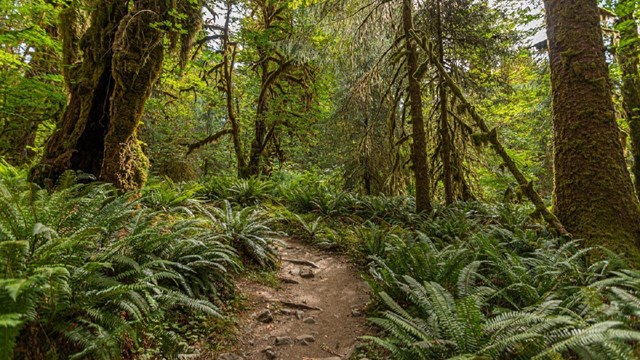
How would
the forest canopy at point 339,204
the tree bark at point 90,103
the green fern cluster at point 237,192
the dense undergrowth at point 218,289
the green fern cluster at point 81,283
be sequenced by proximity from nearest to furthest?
the green fern cluster at point 81,283
the dense undergrowth at point 218,289
the forest canopy at point 339,204
the tree bark at point 90,103
the green fern cluster at point 237,192

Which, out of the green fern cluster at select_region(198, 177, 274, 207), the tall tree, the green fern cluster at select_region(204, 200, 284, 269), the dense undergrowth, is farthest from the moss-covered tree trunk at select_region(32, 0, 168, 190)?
the green fern cluster at select_region(198, 177, 274, 207)

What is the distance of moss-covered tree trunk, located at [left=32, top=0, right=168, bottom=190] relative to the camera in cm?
559

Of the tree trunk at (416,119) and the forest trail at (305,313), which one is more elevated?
the tree trunk at (416,119)

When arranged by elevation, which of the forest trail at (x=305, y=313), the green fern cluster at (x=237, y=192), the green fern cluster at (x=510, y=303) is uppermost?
the green fern cluster at (x=237, y=192)

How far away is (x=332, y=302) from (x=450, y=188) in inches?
196

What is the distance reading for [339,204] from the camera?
29.3ft

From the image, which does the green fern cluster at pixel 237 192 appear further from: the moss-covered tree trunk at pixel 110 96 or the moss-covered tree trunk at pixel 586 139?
the moss-covered tree trunk at pixel 586 139

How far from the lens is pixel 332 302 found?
465 centimetres

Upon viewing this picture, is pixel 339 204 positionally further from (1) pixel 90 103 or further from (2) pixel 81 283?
(2) pixel 81 283

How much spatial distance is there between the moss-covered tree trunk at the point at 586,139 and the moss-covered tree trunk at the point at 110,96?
6.51m

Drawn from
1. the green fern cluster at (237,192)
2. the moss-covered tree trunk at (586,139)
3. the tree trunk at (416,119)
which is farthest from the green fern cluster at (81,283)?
the tree trunk at (416,119)

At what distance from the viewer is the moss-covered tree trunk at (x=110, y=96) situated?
220 inches

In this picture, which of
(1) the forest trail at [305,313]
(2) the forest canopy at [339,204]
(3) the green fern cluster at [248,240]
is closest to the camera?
(2) the forest canopy at [339,204]

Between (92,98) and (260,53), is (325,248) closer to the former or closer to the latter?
(92,98)
